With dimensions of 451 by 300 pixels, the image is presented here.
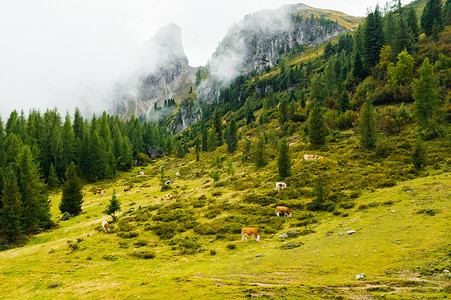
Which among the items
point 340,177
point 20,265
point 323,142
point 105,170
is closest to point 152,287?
point 20,265

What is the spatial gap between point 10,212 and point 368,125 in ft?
182

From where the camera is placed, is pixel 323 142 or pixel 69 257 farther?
pixel 323 142

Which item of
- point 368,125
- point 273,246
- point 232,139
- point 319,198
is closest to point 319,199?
point 319,198

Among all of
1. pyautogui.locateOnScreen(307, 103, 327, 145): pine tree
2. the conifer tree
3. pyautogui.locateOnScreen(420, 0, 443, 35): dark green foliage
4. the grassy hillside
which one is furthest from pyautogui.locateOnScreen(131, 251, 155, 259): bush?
pyautogui.locateOnScreen(420, 0, 443, 35): dark green foliage

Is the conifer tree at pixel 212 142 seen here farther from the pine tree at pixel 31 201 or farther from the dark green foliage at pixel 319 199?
the dark green foliage at pixel 319 199

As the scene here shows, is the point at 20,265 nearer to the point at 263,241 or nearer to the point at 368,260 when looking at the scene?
the point at 263,241

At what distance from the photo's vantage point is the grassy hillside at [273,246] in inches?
463

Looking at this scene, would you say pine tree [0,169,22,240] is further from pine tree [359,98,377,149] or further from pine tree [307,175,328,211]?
pine tree [359,98,377,149]

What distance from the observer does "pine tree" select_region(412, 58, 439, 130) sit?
41125 mm

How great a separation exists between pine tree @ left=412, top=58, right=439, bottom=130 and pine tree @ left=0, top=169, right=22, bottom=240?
6318 centimetres

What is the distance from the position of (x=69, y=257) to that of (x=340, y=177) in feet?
114

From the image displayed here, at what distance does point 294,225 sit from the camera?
24.8 meters

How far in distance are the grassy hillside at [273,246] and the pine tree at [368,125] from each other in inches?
183

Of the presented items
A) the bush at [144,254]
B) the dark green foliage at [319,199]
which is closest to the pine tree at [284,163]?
the dark green foliage at [319,199]
